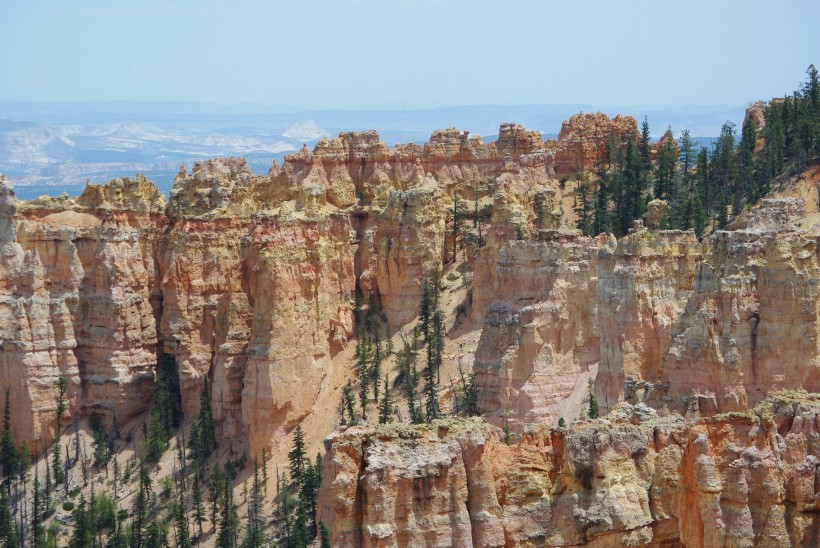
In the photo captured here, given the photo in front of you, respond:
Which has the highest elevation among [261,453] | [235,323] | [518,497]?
[518,497]

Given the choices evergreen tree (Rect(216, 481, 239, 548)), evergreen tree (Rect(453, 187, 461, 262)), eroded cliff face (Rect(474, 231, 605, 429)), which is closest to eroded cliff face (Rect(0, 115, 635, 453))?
evergreen tree (Rect(453, 187, 461, 262))

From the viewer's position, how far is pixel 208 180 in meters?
94.9

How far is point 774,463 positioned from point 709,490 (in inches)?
75.6

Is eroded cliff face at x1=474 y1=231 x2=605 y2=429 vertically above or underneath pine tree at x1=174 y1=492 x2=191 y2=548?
above

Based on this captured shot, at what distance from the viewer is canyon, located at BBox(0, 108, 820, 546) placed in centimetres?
4431

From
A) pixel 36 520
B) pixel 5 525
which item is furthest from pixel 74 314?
pixel 5 525

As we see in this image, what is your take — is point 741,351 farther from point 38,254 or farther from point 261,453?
point 38,254

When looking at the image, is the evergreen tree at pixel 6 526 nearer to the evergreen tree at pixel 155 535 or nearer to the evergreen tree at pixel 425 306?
the evergreen tree at pixel 155 535

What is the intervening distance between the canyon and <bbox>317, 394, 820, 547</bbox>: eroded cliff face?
0.21ft

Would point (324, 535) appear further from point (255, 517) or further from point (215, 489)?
point (215, 489)

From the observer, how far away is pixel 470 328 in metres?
88.9

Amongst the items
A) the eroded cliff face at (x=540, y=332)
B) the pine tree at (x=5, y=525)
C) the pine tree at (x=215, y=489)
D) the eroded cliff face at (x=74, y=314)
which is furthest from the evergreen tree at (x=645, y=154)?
the pine tree at (x=5, y=525)

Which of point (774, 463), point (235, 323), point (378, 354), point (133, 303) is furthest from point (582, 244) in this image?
point (774, 463)

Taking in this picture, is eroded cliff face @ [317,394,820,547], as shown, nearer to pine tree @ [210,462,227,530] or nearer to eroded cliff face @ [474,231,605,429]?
eroded cliff face @ [474,231,605,429]
